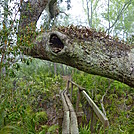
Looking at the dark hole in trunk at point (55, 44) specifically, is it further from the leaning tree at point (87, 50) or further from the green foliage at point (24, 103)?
the green foliage at point (24, 103)

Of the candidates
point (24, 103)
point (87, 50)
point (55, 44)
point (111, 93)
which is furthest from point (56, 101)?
point (87, 50)

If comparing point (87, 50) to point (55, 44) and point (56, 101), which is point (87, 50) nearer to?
point (55, 44)

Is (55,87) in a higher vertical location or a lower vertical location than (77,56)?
lower

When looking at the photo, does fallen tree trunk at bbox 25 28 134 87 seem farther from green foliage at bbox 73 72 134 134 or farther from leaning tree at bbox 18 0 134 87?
green foliage at bbox 73 72 134 134

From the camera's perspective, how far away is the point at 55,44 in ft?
9.96

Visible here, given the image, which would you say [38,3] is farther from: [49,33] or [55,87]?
[55,87]

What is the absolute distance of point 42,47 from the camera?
309 cm

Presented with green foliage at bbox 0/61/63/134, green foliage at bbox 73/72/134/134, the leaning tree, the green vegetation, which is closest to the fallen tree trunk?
the leaning tree

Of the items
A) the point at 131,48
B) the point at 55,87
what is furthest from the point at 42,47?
the point at 55,87

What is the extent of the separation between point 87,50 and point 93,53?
0.11 metres

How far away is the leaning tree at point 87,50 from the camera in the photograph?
283cm

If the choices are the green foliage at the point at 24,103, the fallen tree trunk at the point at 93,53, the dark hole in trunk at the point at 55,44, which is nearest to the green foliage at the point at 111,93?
the green foliage at the point at 24,103

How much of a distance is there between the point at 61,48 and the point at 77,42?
284 mm

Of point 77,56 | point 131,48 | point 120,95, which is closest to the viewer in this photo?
point 77,56
